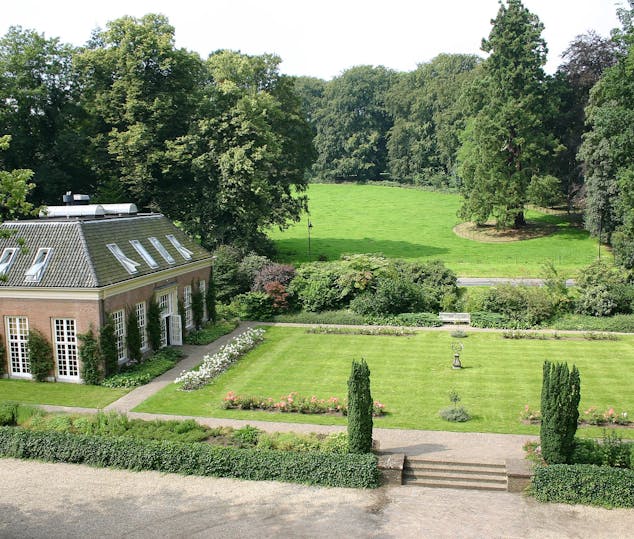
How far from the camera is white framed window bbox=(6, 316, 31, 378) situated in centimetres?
2908

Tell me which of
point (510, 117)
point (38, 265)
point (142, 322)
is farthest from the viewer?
point (510, 117)

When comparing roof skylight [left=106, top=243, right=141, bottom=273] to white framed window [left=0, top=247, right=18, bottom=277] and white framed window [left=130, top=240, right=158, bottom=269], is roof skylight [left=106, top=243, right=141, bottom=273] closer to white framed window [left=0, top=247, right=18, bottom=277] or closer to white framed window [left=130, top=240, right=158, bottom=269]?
white framed window [left=130, top=240, right=158, bottom=269]

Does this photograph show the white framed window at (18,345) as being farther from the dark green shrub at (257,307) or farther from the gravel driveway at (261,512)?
the dark green shrub at (257,307)

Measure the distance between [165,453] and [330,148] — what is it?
9381cm

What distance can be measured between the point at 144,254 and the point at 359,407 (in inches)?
719

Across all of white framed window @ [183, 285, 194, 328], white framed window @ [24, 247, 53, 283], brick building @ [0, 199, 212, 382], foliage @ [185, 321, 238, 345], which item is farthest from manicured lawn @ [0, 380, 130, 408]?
white framed window @ [183, 285, 194, 328]

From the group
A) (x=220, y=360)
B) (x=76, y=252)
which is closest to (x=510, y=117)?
(x=220, y=360)

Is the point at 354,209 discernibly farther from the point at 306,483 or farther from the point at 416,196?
the point at 306,483

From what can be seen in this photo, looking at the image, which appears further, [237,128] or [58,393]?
[237,128]

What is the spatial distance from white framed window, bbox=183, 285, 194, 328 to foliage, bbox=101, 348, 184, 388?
4.15 metres

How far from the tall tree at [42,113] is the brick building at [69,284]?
15.7 m

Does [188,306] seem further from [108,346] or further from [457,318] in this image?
[457,318]

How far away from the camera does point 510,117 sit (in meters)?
61.8

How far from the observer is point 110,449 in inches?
810
